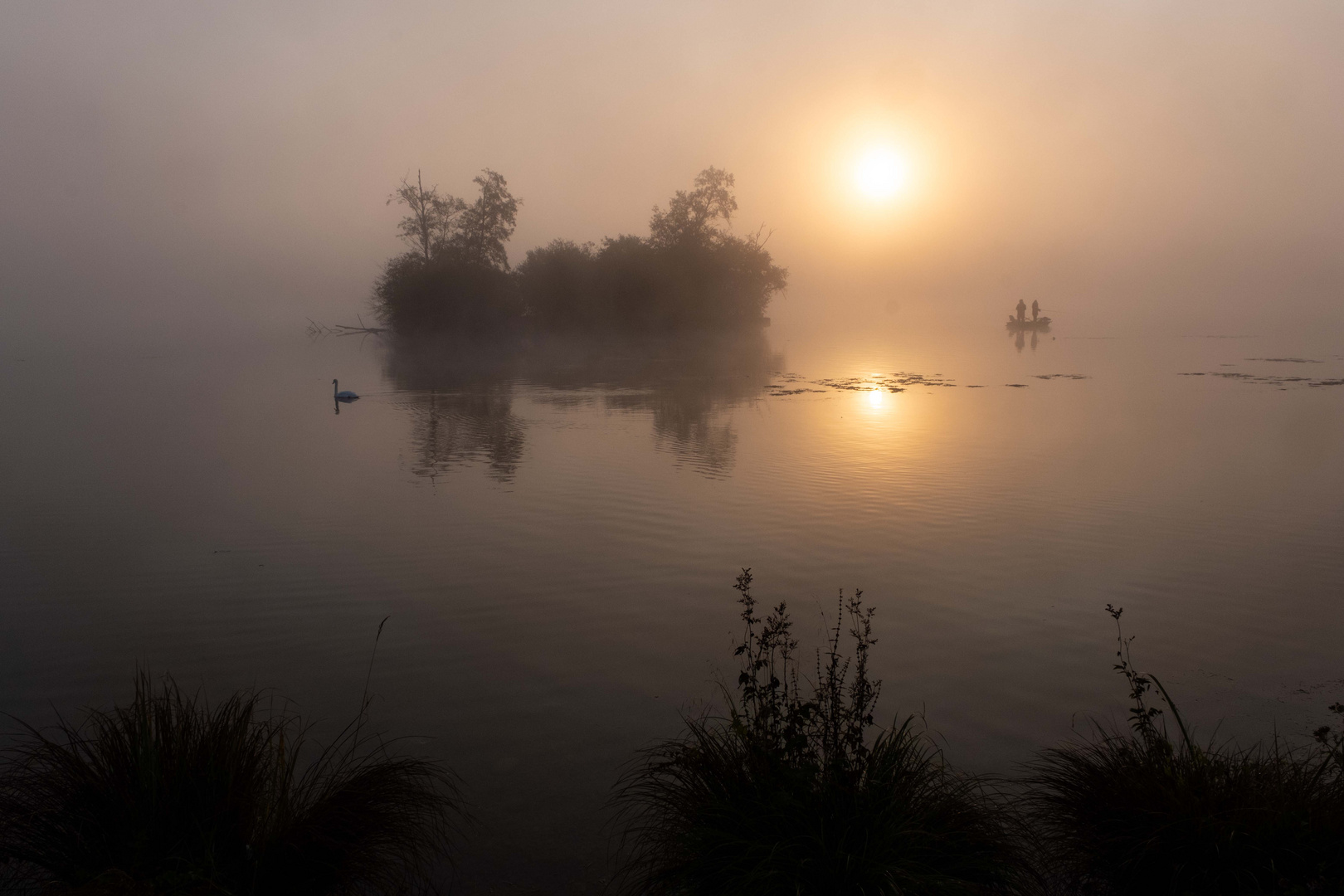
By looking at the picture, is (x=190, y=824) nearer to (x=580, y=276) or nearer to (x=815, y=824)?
(x=815, y=824)

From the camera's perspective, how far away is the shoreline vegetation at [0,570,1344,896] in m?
3.07

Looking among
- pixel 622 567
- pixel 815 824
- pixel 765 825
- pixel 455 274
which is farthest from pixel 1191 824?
pixel 455 274

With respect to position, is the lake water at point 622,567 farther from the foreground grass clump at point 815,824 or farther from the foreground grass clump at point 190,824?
the foreground grass clump at point 815,824

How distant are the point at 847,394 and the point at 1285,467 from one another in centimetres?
1285

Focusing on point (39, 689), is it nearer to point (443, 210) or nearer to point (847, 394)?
point (847, 394)

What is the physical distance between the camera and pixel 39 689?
5.61 m

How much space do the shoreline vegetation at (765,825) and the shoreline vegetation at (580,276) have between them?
193 feet

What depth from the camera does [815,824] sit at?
320 centimetres

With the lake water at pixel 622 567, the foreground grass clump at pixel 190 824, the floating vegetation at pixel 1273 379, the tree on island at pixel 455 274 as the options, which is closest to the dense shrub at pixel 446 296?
the tree on island at pixel 455 274

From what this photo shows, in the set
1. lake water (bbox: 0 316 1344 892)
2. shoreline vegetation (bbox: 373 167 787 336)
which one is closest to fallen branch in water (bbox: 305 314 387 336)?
shoreline vegetation (bbox: 373 167 787 336)

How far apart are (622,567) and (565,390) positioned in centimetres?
1924

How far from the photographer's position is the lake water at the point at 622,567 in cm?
534

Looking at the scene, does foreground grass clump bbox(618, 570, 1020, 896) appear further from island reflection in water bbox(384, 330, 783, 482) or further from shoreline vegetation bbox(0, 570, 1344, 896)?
island reflection in water bbox(384, 330, 783, 482)

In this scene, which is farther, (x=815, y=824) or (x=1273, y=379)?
(x=1273, y=379)
